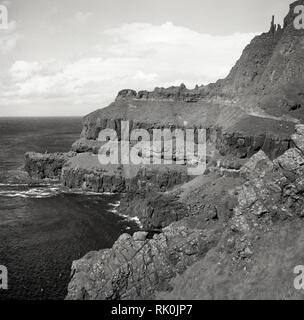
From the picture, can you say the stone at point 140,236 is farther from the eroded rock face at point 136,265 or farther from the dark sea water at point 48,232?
the dark sea water at point 48,232

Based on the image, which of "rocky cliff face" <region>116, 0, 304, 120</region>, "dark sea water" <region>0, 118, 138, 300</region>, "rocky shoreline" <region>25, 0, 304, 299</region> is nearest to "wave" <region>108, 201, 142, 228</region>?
"dark sea water" <region>0, 118, 138, 300</region>

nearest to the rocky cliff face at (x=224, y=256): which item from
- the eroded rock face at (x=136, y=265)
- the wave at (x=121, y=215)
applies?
the eroded rock face at (x=136, y=265)

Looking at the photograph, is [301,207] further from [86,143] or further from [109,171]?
[86,143]

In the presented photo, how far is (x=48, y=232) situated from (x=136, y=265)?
129 feet

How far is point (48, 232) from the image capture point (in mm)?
93500

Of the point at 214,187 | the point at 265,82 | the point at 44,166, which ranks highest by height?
the point at 265,82

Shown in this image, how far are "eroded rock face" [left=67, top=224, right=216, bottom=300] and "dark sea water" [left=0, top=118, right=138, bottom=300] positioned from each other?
7.35m

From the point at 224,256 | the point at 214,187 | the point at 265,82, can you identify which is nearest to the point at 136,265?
the point at 224,256

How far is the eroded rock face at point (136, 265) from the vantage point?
58719mm

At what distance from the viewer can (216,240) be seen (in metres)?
63.2

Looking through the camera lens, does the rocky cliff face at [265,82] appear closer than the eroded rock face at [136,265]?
No

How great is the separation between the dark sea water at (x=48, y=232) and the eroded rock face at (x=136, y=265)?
7347mm

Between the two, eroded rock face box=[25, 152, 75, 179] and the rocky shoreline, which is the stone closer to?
the rocky shoreline

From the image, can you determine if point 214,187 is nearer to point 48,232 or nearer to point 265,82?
point 48,232
